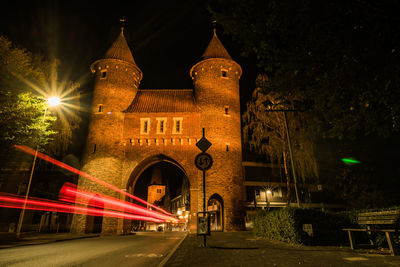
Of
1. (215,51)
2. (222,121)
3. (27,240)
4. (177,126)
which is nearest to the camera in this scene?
(27,240)

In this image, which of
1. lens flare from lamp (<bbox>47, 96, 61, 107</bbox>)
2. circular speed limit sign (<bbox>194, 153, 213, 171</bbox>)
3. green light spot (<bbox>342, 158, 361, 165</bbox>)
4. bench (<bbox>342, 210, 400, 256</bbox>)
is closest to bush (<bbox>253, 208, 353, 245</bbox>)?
bench (<bbox>342, 210, 400, 256</bbox>)

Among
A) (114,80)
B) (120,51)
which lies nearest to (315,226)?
(114,80)

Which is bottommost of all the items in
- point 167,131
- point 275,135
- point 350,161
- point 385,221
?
point 385,221

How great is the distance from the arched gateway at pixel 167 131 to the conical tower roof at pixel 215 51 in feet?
0.36

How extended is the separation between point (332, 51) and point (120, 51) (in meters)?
25.6

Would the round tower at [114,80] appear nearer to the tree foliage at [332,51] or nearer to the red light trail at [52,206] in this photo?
the red light trail at [52,206]

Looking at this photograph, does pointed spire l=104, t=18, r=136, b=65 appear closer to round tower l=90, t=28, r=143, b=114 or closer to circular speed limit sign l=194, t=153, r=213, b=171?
round tower l=90, t=28, r=143, b=114

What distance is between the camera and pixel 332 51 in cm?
584

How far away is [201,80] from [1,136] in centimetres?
1776

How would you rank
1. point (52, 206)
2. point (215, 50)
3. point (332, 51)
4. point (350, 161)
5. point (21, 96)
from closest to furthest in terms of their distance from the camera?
point (332, 51) → point (21, 96) → point (350, 161) → point (215, 50) → point (52, 206)

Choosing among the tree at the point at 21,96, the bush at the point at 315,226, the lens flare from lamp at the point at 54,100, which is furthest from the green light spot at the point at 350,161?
the tree at the point at 21,96

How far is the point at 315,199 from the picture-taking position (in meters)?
45.8

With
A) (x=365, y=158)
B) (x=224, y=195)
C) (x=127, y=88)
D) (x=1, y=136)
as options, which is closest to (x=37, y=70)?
(x=1, y=136)

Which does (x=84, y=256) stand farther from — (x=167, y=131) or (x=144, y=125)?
(x=144, y=125)
